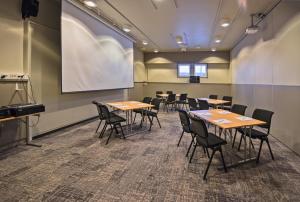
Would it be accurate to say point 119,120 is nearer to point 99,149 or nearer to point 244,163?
point 99,149

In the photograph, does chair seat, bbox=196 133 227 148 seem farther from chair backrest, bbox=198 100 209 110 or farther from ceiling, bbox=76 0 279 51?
ceiling, bbox=76 0 279 51

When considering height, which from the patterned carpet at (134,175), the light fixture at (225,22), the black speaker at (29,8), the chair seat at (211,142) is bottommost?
the patterned carpet at (134,175)

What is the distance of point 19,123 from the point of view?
402cm

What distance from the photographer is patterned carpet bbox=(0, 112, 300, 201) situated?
2350 mm

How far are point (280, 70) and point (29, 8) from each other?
17.6 feet

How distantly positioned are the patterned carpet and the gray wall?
58cm

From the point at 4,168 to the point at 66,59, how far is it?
2556 millimetres

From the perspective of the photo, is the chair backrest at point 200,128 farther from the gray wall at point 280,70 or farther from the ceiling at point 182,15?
the ceiling at point 182,15

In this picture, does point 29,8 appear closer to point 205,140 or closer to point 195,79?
point 205,140

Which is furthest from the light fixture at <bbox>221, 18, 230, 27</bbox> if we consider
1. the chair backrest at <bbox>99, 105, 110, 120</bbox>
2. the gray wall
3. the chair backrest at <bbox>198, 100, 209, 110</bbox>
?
the chair backrest at <bbox>99, 105, 110, 120</bbox>

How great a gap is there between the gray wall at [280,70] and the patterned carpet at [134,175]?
0.58 metres

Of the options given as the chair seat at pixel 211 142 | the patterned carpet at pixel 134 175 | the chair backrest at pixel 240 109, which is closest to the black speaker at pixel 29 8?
the patterned carpet at pixel 134 175

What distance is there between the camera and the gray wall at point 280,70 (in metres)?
3.75

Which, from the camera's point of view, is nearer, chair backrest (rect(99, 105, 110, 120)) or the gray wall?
the gray wall
